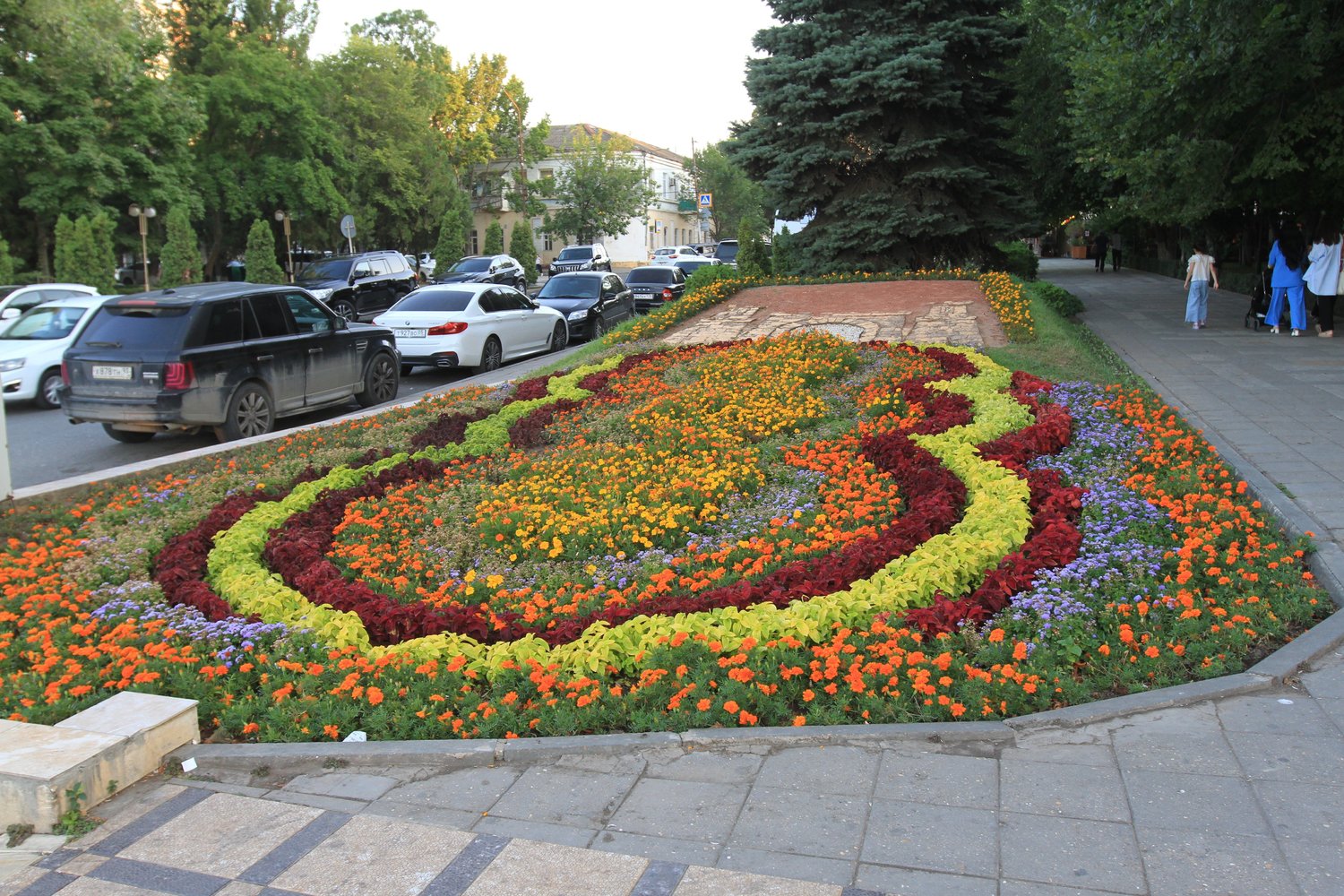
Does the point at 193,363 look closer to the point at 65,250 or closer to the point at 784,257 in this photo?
the point at 784,257

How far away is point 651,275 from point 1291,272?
1498 centimetres

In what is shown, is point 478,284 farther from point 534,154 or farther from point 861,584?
point 534,154

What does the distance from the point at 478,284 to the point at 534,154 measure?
45438 mm

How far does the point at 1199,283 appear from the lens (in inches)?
658

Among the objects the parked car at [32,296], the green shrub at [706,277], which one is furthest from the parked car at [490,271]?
the parked car at [32,296]

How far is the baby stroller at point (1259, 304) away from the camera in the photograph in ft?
54.5

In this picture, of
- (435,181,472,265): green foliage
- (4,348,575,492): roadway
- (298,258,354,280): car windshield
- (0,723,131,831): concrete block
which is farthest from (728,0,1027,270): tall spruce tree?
(435,181,472,265): green foliage

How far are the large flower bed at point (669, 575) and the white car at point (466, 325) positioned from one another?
22.0 ft

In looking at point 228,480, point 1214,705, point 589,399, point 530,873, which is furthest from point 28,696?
point 589,399

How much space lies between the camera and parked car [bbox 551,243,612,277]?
119 feet

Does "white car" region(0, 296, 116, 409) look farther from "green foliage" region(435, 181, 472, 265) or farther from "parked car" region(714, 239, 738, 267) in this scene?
"parked car" region(714, 239, 738, 267)

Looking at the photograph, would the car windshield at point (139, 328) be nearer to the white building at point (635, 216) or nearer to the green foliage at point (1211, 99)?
the green foliage at point (1211, 99)

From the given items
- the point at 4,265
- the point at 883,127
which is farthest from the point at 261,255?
the point at 883,127

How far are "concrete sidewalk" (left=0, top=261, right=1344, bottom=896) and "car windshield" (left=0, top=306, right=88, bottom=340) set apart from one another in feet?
41.1
